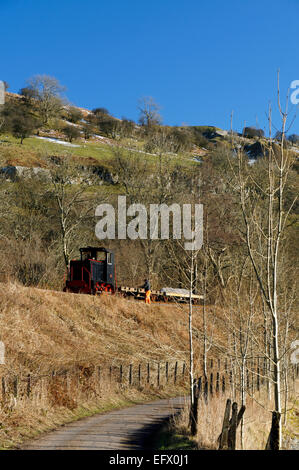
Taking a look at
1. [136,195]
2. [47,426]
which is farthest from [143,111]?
[47,426]

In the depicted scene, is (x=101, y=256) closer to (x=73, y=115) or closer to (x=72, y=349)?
(x=72, y=349)

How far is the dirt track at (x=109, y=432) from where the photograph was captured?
10.6m

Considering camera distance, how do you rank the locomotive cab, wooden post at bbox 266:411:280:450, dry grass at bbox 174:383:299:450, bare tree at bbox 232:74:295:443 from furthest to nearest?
the locomotive cab
dry grass at bbox 174:383:299:450
wooden post at bbox 266:411:280:450
bare tree at bbox 232:74:295:443

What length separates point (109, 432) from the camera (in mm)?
12047

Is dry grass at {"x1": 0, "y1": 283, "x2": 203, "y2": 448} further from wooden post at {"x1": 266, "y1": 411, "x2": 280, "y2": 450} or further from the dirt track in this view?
wooden post at {"x1": 266, "y1": 411, "x2": 280, "y2": 450}

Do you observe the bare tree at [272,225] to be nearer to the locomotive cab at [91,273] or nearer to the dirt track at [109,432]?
the dirt track at [109,432]

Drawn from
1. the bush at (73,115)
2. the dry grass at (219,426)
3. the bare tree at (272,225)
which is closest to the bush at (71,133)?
the bush at (73,115)

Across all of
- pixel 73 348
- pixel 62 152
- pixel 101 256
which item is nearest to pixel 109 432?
pixel 73 348

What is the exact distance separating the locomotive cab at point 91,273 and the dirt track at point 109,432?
1327 cm

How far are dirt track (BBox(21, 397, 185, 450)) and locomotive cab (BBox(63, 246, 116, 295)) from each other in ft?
43.5

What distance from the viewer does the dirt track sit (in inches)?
419

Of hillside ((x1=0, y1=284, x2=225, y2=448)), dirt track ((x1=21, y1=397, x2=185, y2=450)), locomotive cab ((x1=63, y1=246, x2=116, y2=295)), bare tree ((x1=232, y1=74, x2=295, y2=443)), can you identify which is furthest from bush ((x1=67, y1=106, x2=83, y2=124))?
bare tree ((x1=232, y1=74, x2=295, y2=443))

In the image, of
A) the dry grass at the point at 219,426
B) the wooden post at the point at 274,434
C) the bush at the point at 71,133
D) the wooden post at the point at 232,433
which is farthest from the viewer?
the bush at the point at 71,133

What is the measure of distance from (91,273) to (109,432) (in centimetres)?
1676
